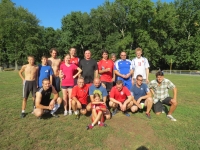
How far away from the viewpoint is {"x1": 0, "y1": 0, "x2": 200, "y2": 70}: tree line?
40.5 m

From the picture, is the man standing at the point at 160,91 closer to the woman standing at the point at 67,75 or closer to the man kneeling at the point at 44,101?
the woman standing at the point at 67,75

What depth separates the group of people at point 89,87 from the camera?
5953mm

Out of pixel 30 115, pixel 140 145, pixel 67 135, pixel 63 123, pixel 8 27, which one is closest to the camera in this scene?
pixel 140 145

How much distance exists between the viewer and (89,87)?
6242mm

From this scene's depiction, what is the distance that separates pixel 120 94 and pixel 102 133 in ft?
5.89

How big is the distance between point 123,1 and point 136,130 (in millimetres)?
40610

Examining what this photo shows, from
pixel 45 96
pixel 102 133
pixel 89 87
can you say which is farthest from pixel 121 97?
pixel 45 96

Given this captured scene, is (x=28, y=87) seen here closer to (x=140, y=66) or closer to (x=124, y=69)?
(x=124, y=69)

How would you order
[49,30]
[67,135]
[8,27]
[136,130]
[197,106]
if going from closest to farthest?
[67,135] < [136,130] < [197,106] < [8,27] < [49,30]

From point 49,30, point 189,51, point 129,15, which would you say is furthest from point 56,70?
point 49,30

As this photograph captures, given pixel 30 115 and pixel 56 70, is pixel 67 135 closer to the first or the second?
pixel 30 115

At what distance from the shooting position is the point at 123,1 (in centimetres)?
4125

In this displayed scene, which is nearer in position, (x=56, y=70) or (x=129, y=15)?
(x=56, y=70)

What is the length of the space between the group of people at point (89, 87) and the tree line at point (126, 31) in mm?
33696
